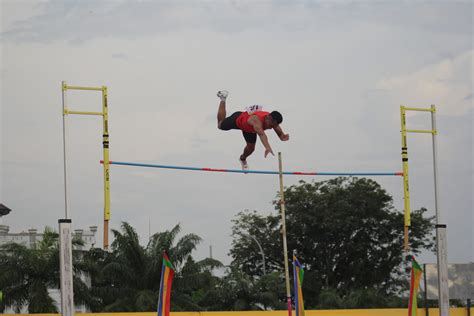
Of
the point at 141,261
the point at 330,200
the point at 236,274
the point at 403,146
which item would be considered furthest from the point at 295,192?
the point at 403,146

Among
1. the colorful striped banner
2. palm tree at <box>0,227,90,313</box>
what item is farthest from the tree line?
the colorful striped banner

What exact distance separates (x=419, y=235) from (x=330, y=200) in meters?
4.12

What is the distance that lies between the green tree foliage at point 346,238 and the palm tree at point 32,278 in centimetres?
1385

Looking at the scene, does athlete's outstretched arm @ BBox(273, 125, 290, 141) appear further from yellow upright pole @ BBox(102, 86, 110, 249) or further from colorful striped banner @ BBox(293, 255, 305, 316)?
colorful striped banner @ BBox(293, 255, 305, 316)

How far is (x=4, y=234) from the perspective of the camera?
1496 inches

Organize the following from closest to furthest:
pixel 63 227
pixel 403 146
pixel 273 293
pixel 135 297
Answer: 1. pixel 63 227
2. pixel 403 146
3. pixel 135 297
4. pixel 273 293

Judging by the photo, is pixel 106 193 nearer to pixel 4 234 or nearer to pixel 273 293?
pixel 273 293

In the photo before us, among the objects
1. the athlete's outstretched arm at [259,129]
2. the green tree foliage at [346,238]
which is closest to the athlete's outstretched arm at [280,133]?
the athlete's outstretched arm at [259,129]

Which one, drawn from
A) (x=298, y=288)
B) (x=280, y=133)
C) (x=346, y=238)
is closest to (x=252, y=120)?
(x=280, y=133)

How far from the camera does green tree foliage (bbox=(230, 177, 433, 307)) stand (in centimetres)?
3719

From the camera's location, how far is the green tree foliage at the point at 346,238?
3719 cm

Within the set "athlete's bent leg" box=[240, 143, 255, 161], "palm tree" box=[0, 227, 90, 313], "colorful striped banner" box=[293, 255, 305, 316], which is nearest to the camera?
"athlete's bent leg" box=[240, 143, 255, 161]

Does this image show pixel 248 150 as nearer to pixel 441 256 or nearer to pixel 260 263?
pixel 441 256

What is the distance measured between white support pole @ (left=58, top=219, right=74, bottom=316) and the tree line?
11095mm
